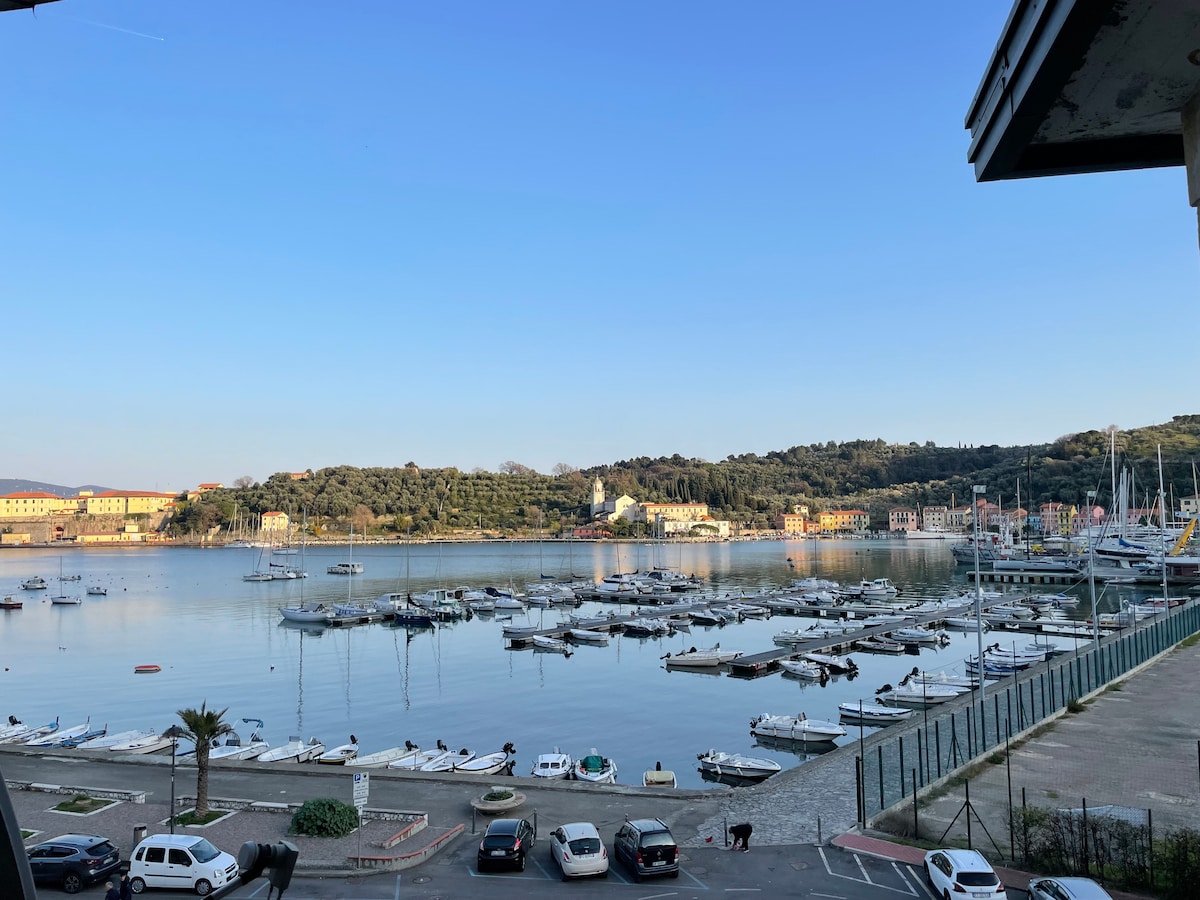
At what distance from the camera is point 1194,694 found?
88.2 feet

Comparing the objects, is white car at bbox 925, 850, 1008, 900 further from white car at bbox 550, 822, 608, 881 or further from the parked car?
white car at bbox 550, 822, 608, 881

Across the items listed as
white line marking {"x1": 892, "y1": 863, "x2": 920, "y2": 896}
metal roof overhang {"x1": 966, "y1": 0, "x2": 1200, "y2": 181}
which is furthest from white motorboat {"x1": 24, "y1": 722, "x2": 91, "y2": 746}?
metal roof overhang {"x1": 966, "y1": 0, "x2": 1200, "y2": 181}

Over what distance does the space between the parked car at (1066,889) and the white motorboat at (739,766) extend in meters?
15.2

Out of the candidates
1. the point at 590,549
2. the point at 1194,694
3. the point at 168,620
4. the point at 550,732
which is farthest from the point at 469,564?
the point at 1194,694

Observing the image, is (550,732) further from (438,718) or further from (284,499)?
(284,499)

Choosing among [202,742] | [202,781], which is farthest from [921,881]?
[202,742]

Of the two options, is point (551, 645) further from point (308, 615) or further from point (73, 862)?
point (73, 862)

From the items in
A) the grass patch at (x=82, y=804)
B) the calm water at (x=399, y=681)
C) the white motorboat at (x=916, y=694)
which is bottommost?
the calm water at (x=399, y=681)

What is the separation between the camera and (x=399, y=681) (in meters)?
44.6

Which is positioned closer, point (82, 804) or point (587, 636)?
point (82, 804)

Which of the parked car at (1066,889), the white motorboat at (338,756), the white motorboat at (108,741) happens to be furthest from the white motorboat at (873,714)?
the white motorboat at (108,741)

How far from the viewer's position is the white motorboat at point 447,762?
84.1 feet

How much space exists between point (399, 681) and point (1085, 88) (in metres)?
43.4

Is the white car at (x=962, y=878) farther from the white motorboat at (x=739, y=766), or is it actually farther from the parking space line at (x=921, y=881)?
the white motorboat at (x=739, y=766)
